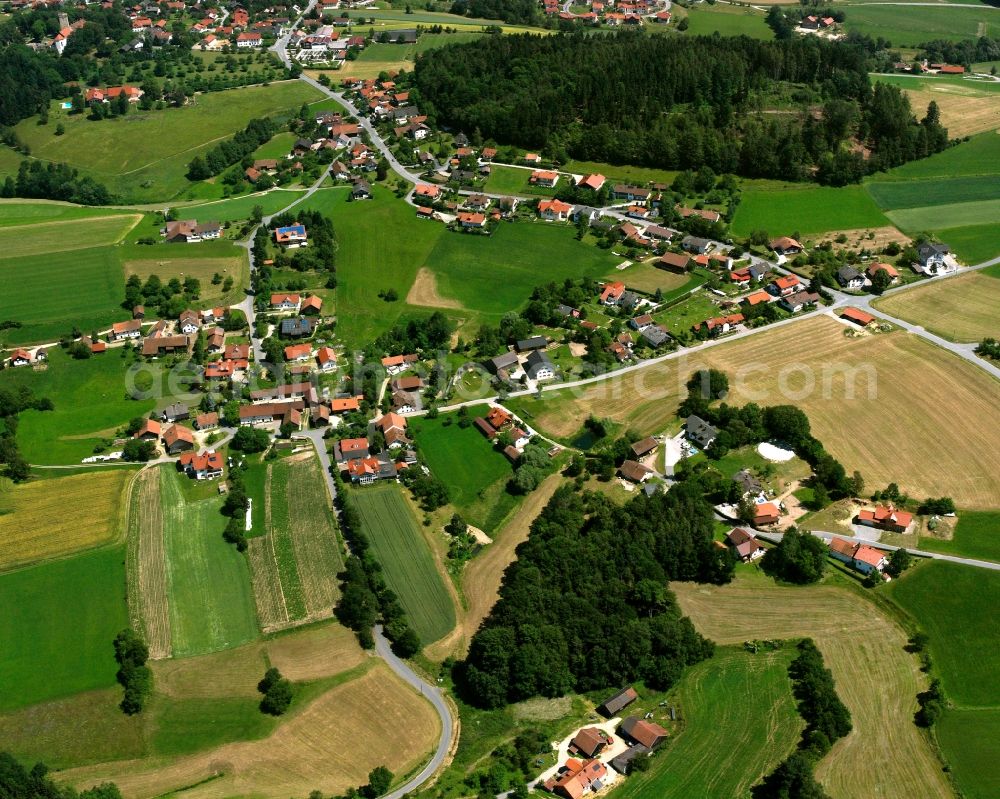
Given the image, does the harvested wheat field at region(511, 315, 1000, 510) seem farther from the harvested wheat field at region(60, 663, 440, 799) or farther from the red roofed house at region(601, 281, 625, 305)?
the harvested wheat field at region(60, 663, 440, 799)

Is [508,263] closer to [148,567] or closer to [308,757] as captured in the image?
[148,567]

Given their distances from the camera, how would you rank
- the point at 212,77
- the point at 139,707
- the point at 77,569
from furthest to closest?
the point at 212,77 → the point at 77,569 → the point at 139,707

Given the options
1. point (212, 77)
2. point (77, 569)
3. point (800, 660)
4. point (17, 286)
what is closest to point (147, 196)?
point (17, 286)

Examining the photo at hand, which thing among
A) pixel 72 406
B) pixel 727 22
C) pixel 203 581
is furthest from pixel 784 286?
pixel 727 22

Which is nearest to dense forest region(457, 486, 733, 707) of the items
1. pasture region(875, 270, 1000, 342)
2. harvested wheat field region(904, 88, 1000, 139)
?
pasture region(875, 270, 1000, 342)

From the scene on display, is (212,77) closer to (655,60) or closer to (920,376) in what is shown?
(655,60)

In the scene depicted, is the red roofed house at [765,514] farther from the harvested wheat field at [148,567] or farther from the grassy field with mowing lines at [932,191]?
the grassy field with mowing lines at [932,191]
